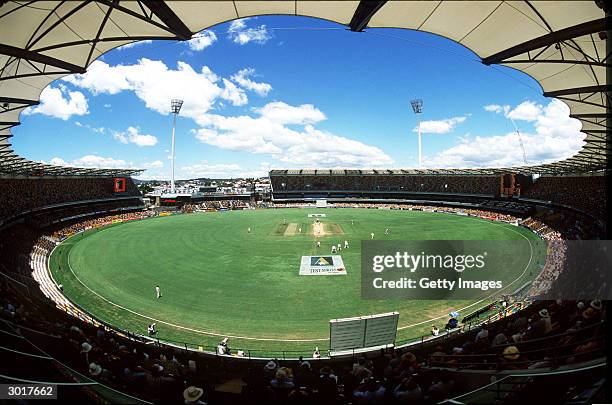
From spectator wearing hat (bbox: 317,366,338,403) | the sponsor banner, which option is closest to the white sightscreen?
spectator wearing hat (bbox: 317,366,338,403)

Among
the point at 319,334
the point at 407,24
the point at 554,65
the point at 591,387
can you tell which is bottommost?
the point at 319,334

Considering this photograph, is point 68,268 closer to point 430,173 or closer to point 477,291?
point 477,291

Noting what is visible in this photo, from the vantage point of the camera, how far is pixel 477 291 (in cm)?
2070

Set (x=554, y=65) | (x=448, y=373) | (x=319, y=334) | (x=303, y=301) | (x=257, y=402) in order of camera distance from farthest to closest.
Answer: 1. (x=303, y=301)
2. (x=319, y=334)
3. (x=554, y=65)
4. (x=448, y=373)
5. (x=257, y=402)

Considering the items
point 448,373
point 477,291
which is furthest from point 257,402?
point 477,291

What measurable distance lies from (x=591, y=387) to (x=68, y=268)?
114 feet

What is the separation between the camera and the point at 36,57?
9.09 m

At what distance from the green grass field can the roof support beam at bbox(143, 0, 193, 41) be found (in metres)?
13.2

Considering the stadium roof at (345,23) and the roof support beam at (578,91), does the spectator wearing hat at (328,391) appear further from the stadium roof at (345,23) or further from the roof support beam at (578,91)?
the roof support beam at (578,91)

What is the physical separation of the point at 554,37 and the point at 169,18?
33.1 feet

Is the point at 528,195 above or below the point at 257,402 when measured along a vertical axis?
above

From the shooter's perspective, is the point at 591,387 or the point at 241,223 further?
the point at 241,223

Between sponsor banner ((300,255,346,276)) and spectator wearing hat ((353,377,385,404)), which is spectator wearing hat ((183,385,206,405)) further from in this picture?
sponsor banner ((300,255,346,276))

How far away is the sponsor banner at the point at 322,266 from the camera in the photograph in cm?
2509
